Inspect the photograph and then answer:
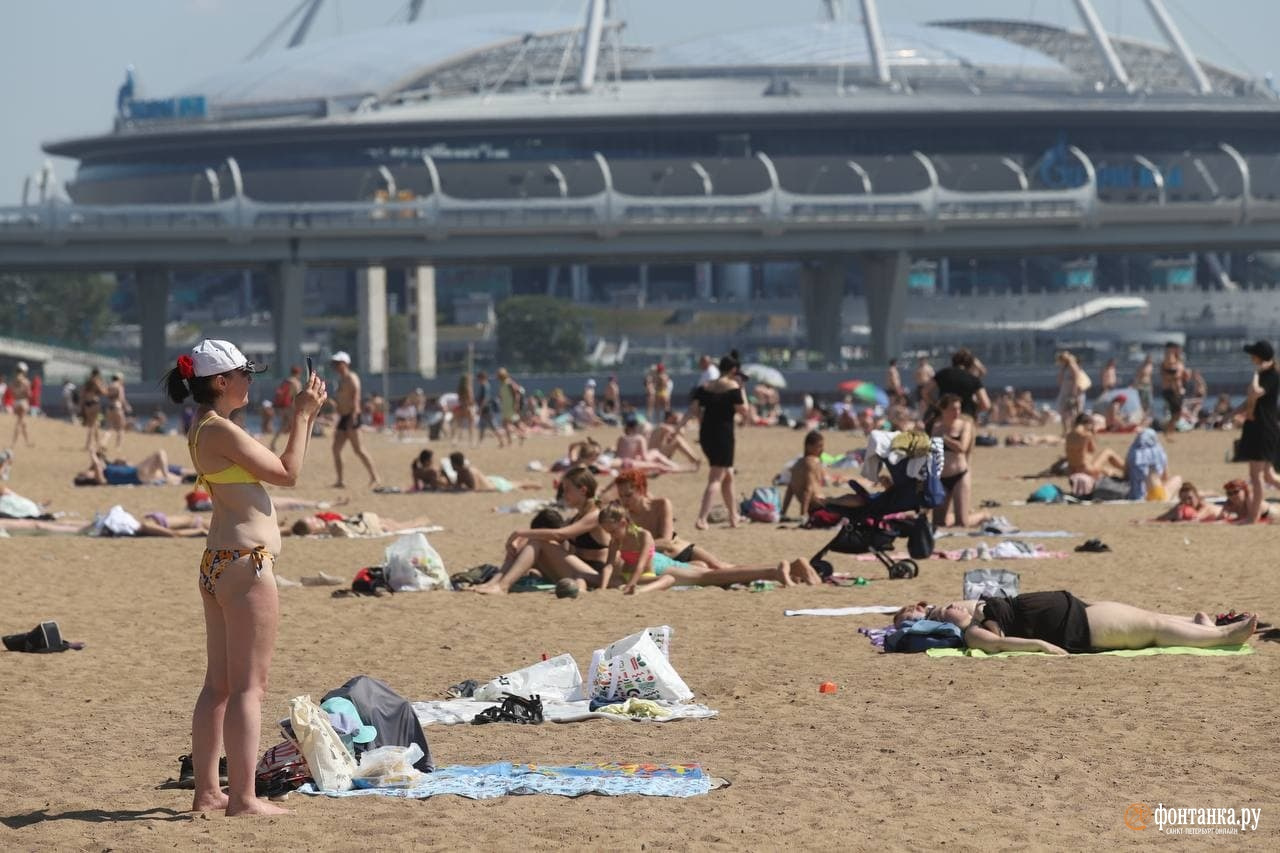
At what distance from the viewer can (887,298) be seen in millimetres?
96562

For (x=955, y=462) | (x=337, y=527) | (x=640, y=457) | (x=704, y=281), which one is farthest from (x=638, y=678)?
(x=704, y=281)

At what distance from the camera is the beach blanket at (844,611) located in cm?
1436

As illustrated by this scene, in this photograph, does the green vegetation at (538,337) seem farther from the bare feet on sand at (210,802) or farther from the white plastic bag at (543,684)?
the bare feet on sand at (210,802)

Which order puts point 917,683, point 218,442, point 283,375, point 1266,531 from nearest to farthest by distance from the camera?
1. point 218,442
2. point 917,683
3. point 1266,531
4. point 283,375

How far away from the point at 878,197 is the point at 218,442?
294 feet

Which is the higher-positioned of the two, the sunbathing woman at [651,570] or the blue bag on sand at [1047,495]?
the sunbathing woman at [651,570]

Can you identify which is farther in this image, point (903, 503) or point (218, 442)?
point (903, 503)

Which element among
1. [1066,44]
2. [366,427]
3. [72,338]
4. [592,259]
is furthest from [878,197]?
[1066,44]

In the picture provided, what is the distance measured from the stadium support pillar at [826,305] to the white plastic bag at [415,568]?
275 ft

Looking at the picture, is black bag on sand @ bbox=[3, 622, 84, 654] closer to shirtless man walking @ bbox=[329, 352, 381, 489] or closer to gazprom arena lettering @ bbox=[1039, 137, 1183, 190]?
shirtless man walking @ bbox=[329, 352, 381, 489]

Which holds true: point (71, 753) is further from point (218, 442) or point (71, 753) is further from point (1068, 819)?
point (1068, 819)

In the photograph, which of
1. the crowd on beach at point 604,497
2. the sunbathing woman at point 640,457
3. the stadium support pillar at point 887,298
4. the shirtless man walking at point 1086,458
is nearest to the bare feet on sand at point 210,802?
the crowd on beach at point 604,497

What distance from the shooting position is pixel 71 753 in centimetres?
981

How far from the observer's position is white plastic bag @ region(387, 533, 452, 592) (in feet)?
53.0
